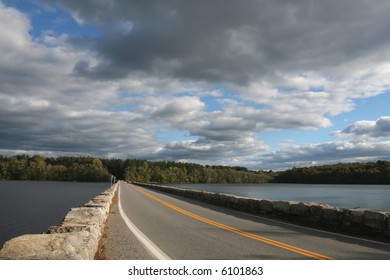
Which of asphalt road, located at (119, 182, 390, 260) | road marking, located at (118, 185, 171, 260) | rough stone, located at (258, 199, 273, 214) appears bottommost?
road marking, located at (118, 185, 171, 260)

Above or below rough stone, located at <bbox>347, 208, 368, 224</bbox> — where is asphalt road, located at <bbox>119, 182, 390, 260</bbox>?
below

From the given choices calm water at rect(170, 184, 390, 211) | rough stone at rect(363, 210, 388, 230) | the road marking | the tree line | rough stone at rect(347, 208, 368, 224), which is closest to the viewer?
the road marking

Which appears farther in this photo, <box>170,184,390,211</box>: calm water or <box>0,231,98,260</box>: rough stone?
<box>170,184,390,211</box>: calm water

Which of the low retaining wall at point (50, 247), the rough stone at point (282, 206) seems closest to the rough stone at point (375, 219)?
the rough stone at point (282, 206)

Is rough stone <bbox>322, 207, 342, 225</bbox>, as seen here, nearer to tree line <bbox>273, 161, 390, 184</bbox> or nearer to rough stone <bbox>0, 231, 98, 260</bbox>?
rough stone <bbox>0, 231, 98, 260</bbox>

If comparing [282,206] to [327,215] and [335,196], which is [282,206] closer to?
[327,215]

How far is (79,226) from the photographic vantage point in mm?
8297

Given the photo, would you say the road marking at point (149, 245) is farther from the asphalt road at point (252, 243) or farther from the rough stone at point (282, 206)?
the rough stone at point (282, 206)

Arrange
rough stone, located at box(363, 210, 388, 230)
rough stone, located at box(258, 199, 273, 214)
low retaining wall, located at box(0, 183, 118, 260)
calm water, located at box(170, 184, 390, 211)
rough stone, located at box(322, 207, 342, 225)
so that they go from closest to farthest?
low retaining wall, located at box(0, 183, 118, 260)
rough stone, located at box(363, 210, 388, 230)
rough stone, located at box(322, 207, 342, 225)
rough stone, located at box(258, 199, 273, 214)
calm water, located at box(170, 184, 390, 211)

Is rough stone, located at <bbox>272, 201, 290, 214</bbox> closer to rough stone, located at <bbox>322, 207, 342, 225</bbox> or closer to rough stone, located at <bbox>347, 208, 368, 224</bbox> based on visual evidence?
rough stone, located at <bbox>322, 207, 342, 225</bbox>

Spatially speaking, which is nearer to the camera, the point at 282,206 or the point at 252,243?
the point at 252,243

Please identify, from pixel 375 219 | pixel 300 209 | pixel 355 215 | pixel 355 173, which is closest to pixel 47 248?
pixel 375 219

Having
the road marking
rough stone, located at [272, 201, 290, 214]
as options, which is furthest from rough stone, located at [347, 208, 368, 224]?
the road marking
